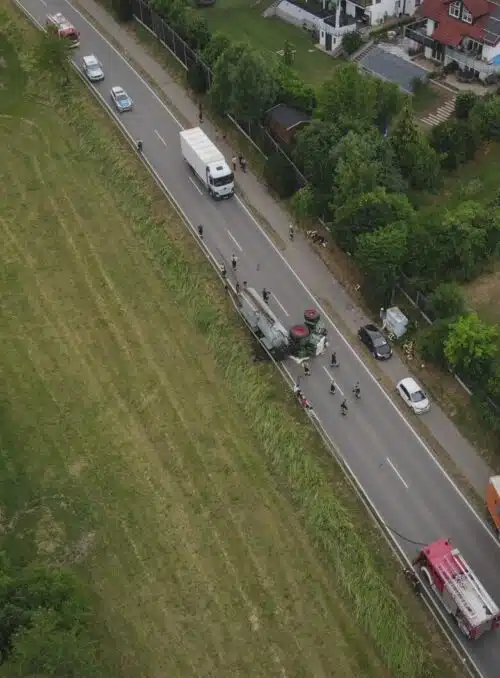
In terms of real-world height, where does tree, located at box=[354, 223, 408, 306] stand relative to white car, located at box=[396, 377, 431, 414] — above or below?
above

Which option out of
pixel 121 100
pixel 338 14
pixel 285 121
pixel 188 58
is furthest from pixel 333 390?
pixel 338 14

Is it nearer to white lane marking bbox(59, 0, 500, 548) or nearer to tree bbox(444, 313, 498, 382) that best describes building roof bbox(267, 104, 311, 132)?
white lane marking bbox(59, 0, 500, 548)

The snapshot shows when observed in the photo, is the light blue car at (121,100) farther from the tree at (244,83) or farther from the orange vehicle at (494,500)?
the orange vehicle at (494,500)

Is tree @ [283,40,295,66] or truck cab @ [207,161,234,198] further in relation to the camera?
tree @ [283,40,295,66]

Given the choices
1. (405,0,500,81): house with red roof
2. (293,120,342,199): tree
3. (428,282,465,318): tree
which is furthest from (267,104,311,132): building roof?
(428,282,465,318): tree

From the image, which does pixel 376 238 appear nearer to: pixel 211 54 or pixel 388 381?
pixel 388 381

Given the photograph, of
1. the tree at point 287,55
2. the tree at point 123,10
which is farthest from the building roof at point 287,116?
the tree at point 123,10

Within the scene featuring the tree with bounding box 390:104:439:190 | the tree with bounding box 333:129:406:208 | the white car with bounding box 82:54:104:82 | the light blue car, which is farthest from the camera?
the white car with bounding box 82:54:104:82
